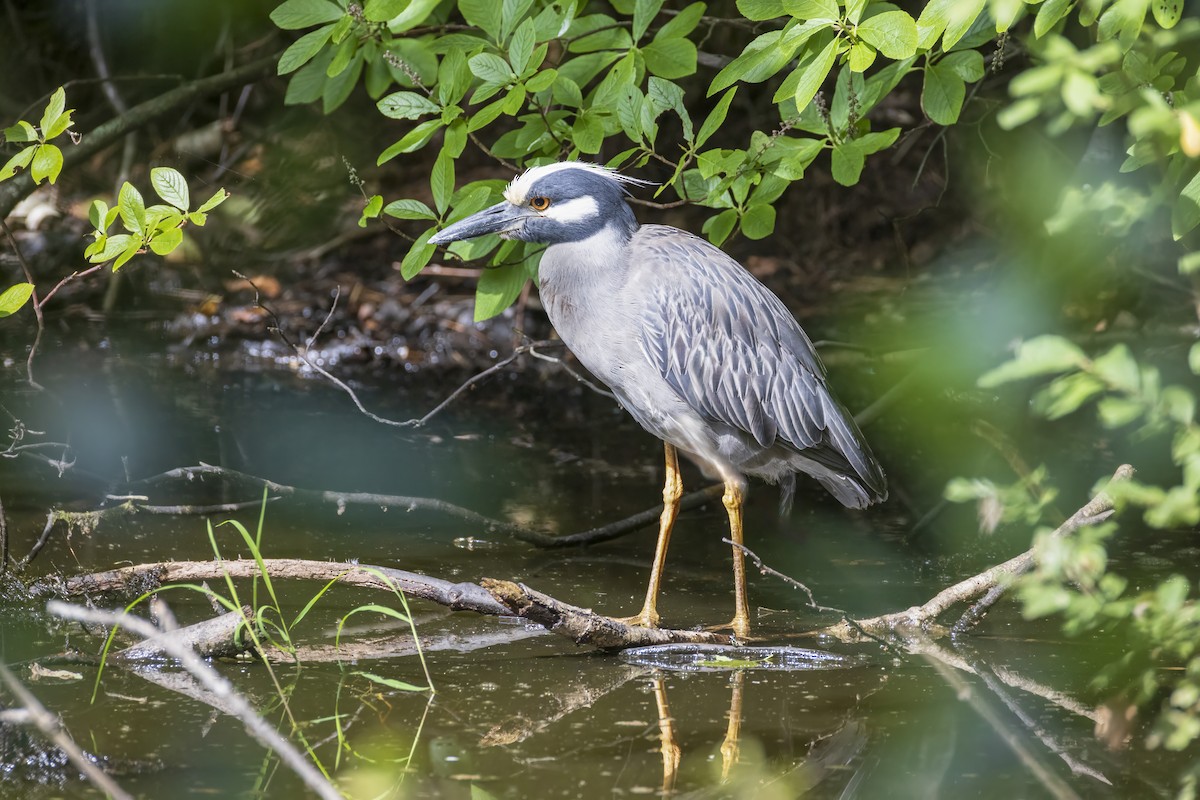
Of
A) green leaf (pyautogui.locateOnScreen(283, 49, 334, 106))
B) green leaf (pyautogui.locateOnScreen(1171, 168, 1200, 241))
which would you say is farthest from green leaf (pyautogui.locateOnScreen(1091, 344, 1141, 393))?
green leaf (pyautogui.locateOnScreen(283, 49, 334, 106))

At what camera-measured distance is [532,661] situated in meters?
3.75

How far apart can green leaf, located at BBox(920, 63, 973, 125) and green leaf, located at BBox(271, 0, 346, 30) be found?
191 centimetres

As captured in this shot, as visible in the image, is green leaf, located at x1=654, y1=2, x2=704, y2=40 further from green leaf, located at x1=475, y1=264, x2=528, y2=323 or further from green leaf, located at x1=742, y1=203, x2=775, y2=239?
green leaf, located at x1=475, y1=264, x2=528, y2=323

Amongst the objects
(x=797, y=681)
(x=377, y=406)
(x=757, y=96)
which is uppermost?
(x=757, y=96)

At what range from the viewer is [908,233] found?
29.1ft

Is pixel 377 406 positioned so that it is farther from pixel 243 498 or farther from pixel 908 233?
pixel 908 233

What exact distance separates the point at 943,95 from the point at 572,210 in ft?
4.32

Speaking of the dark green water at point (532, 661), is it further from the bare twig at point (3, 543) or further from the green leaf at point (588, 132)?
the green leaf at point (588, 132)

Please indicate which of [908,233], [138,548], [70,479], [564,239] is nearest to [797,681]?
[564,239]

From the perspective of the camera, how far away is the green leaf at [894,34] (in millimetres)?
3238

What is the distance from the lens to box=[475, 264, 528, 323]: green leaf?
14.7ft

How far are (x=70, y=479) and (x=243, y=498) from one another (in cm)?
74

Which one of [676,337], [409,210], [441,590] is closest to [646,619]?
[441,590]

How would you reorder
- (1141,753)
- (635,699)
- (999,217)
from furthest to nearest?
1. (999,217)
2. (635,699)
3. (1141,753)
